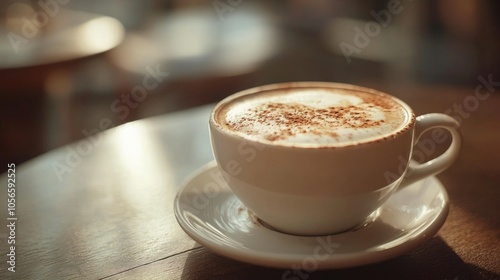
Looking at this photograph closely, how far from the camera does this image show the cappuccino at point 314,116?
58 cm

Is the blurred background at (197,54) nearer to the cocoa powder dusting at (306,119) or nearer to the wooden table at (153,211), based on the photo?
the wooden table at (153,211)

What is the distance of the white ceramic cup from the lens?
55 centimetres

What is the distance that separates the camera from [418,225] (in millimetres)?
602

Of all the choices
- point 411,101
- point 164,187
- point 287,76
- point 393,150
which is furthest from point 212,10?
point 393,150

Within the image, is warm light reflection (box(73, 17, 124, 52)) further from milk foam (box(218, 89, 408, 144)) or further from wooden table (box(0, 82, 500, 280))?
milk foam (box(218, 89, 408, 144))
